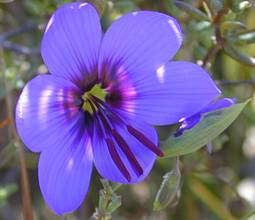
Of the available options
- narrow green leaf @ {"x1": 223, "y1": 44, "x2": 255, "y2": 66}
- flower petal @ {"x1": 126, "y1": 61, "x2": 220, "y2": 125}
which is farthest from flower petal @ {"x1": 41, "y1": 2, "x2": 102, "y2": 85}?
narrow green leaf @ {"x1": 223, "y1": 44, "x2": 255, "y2": 66}

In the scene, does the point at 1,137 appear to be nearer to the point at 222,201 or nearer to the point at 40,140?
the point at 222,201

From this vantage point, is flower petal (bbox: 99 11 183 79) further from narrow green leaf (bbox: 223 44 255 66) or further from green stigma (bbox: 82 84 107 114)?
narrow green leaf (bbox: 223 44 255 66)

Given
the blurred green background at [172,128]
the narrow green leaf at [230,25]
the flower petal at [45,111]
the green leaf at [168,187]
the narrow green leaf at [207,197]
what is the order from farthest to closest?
the narrow green leaf at [207,197], the blurred green background at [172,128], the narrow green leaf at [230,25], the green leaf at [168,187], the flower petal at [45,111]

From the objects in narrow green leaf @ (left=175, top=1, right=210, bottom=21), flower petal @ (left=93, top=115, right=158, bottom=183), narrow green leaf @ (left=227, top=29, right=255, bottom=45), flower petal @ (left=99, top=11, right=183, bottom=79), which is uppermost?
flower petal @ (left=99, top=11, right=183, bottom=79)

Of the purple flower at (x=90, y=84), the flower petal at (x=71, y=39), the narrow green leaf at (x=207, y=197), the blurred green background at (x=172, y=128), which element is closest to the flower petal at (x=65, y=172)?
the purple flower at (x=90, y=84)

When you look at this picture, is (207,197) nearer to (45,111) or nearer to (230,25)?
(230,25)

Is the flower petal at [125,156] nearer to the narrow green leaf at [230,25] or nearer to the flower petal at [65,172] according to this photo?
the flower petal at [65,172]

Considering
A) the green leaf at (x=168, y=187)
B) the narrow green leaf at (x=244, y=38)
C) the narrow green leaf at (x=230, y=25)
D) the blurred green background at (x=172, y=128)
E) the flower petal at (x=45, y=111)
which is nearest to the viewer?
the flower petal at (x=45, y=111)

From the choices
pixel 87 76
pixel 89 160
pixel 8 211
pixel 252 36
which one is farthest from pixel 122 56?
pixel 8 211
